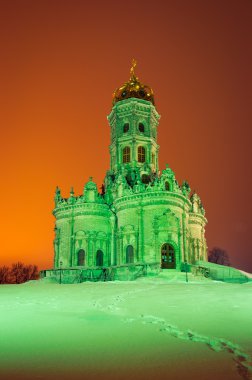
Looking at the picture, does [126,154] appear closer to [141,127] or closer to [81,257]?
[141,127]

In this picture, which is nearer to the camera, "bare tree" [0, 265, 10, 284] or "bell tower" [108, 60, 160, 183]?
"bell tower" [108, 60, 160, 183]

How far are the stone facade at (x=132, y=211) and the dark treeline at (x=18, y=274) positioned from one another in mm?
47497

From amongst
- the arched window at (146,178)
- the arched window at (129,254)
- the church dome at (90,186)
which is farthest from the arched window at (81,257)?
the arched window at (146,178)

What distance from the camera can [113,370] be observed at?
6.45 m

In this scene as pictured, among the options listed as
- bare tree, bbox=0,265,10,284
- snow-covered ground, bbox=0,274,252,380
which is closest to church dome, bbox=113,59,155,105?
snow-covered ground, bbox=0,274,252,380

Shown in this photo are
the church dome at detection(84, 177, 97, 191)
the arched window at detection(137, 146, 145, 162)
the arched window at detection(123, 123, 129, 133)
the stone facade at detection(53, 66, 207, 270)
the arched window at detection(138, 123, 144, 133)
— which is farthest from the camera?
the arched window at detection(123, 123, 129, 133)

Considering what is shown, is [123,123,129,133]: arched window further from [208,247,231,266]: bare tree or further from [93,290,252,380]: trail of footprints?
[208,247,231,266]: bare tree

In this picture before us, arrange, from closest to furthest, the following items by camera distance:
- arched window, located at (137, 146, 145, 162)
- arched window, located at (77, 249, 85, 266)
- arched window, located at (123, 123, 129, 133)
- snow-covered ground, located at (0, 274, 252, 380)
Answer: snow-covered ground, located at (0, 274, 252, 380) < arched window, located at (77, 249, 85, 266) < arched window, located at (137, 146, 145, 162) < arched window, located at (123, 123, 129, 133)

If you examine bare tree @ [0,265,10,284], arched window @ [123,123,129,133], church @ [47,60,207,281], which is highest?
arched window @ [123,123,129,133]

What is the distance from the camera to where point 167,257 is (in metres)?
38.2

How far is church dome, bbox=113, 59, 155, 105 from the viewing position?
50000mm

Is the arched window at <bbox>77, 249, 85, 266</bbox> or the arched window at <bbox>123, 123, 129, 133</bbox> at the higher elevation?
the arched window at <bbox>123, 123, 129, 133</bbox>

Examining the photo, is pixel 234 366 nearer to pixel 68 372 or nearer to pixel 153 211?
pixel 68 372

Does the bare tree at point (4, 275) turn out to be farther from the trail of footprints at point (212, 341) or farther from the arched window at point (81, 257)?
the trail of footprints at point (212, 341)
